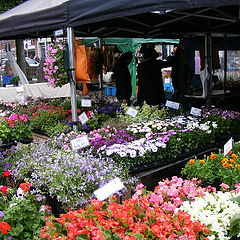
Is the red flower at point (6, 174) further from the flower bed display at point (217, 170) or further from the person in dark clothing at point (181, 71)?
the person in dark clothing at point (181, 71)

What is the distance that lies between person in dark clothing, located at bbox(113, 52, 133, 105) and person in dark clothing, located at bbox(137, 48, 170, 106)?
1116 mm

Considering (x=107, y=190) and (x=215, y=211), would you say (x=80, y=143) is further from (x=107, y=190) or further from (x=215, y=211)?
(x=215, y=211)

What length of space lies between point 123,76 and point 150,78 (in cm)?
147

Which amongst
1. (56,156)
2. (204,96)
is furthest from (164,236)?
(204,96)

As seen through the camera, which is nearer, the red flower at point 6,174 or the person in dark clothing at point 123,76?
the red flower at point 6,174

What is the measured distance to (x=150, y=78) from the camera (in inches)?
254

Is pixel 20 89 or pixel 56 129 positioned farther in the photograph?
pixel 20 89

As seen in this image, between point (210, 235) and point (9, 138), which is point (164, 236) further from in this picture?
point (9, 138)

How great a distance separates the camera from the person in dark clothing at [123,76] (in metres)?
7.57

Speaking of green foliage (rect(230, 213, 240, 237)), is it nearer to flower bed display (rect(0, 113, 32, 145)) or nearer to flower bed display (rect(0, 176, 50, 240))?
flower bed display (rect(0, 176, 50, 240))

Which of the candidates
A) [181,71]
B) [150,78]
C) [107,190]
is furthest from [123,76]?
[107,190]

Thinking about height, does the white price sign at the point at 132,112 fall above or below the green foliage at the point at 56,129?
above

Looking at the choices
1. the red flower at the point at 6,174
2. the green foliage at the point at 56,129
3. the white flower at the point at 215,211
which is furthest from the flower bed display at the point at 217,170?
the green foliage at the point at 56,129

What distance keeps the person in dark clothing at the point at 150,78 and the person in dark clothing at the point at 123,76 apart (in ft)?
3.66
